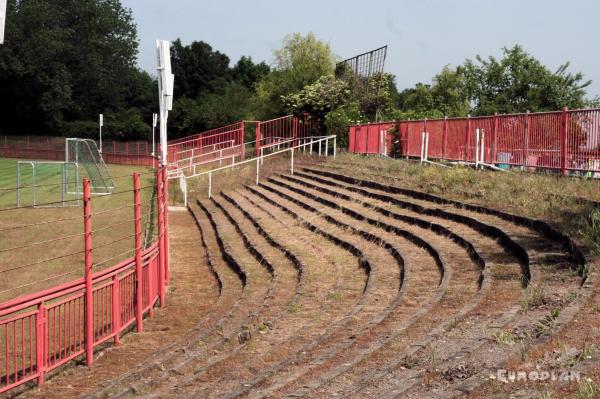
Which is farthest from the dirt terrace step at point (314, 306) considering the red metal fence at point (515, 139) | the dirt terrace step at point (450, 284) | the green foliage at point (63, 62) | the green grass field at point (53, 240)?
the green foliage at point (63, 62)

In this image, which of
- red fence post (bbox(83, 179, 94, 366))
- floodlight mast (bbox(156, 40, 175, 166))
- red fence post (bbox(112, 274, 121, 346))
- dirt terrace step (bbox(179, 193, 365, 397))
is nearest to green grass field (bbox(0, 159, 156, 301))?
red fence post (bbox(83, 179, 94, 366))

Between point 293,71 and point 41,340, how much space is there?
38219 mm

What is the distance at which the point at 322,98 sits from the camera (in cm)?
3397

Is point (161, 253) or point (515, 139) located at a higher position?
point (515, 139)

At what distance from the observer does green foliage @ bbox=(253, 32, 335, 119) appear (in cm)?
4200

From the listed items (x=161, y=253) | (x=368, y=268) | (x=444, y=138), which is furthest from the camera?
(x=444, y=138)

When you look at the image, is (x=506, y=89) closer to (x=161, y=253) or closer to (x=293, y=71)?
(x=293, y=71)

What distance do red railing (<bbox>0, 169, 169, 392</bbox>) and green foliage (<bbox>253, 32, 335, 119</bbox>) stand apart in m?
29.9

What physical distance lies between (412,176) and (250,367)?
1228cm

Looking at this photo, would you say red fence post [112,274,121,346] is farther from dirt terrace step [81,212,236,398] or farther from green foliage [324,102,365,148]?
green foliage [324,102,365,148]

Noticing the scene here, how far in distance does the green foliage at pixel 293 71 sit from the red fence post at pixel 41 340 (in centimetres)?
3215

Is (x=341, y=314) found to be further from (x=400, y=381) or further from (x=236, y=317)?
(x=400, y=381)

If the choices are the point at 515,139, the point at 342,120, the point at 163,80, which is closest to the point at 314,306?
the point at 163,80

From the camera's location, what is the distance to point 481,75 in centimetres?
5766
